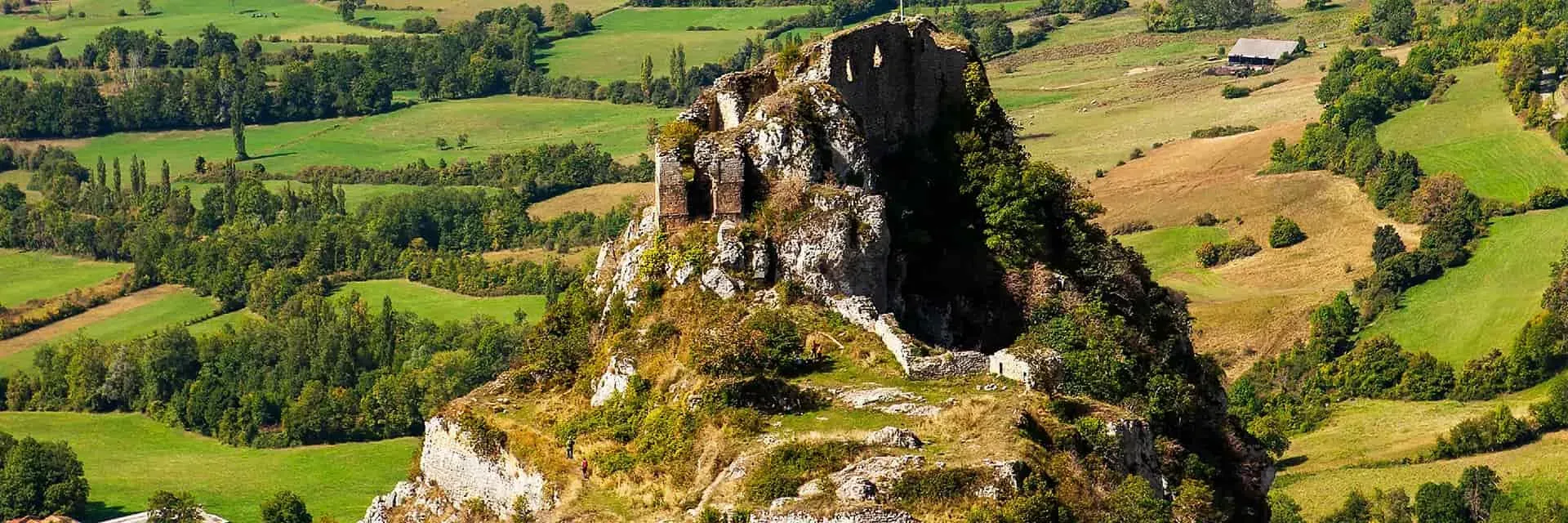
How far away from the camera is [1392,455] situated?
126m

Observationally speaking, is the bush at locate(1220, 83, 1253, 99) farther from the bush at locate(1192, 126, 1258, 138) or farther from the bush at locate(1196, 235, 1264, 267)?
the bush at locate(1196, 235, 1264, 267)

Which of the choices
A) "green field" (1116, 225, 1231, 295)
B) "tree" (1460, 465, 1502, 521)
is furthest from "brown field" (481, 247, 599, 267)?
"tree" (1460, 465, 1502, 521)

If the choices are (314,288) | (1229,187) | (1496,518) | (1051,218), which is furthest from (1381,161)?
(1051,218)

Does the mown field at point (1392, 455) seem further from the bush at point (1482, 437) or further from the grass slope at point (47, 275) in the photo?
the grass slope at point (47, 275)

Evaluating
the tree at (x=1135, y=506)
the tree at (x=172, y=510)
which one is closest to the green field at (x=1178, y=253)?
the tree at (x=172, y=510)

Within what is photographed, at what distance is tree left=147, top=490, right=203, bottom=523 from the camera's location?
421 ft

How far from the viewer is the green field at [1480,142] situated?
163500 millimetres

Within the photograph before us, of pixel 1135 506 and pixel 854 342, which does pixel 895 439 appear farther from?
pixel 854 342

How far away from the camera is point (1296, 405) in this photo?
13588 cm

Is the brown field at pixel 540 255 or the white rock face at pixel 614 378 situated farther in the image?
the brown field at pixel 540 255

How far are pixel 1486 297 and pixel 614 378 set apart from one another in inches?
3539

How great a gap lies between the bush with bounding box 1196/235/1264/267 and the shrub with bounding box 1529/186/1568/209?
627 inches

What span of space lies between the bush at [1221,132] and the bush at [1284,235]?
23881 mm

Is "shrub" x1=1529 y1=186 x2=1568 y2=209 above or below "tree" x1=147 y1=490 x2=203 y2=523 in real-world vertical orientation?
above
